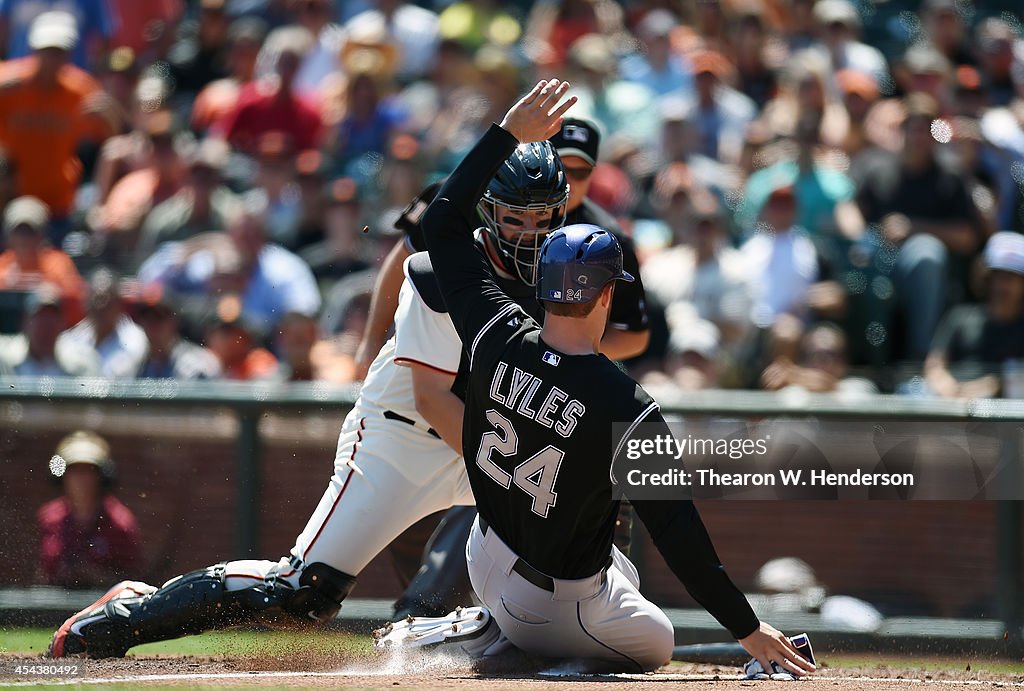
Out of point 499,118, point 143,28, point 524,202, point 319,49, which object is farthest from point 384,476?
point 143,28

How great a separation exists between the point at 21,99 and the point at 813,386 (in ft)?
19.4

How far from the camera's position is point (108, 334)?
837 centimetres

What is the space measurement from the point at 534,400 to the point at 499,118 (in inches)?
224

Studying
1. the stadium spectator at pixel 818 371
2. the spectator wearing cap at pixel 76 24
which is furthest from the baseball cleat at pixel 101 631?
the spectator wearing cap at pixel 76 24

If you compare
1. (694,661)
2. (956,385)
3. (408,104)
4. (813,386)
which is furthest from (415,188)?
(694,661)

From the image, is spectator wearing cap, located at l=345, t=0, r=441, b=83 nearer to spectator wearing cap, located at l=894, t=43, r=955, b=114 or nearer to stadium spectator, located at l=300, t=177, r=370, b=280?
stadium spectator, located at l=300, t=177, r=370, b=280

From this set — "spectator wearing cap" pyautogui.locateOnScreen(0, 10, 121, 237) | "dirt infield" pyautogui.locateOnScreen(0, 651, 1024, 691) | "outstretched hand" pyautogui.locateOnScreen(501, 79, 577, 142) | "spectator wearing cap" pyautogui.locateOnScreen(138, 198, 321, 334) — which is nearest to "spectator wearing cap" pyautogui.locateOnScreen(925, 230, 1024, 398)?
"dirt infield" pyautogui.locateOnScreen(0, 651, 1024, 691)

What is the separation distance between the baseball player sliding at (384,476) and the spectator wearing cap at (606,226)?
1.99ft

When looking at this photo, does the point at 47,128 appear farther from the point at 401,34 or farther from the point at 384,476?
the point at 384,476

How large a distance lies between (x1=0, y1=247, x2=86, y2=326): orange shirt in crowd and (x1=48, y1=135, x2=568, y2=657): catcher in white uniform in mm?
3995

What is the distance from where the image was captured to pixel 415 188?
9.13m

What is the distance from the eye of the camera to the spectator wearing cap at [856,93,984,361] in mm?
8656

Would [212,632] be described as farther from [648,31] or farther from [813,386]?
[648,31]

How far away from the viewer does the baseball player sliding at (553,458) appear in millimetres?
4227
